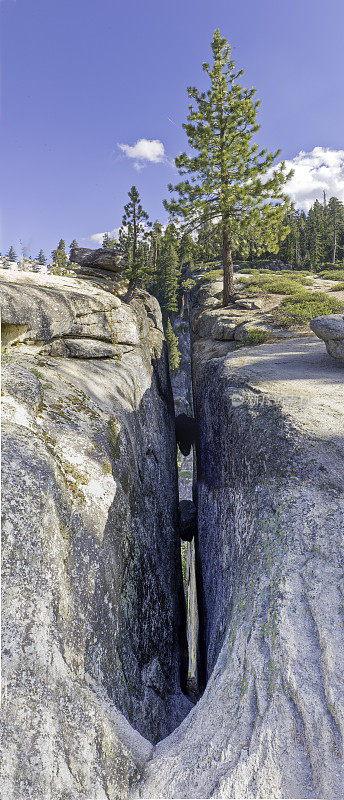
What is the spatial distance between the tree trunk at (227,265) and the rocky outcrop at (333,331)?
41.8 feet

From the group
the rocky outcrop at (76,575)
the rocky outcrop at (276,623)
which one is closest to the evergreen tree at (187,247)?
the rocky outcrop at (76,575)

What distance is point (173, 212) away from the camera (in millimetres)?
19938

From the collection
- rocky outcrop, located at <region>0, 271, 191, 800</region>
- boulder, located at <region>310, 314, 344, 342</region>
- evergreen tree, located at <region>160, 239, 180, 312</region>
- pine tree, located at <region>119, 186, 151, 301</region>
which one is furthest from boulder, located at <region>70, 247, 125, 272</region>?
evergreen tree, located at <region>160, 239, 180, 312</region>

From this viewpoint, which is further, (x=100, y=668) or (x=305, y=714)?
(x=100, y=668)

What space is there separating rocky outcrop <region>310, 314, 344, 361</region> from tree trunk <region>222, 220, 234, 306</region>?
41.8 ft

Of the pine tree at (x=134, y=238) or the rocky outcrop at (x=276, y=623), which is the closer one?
the rocky outcrop at (x=276, y=623)

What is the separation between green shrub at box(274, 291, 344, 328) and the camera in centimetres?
1678

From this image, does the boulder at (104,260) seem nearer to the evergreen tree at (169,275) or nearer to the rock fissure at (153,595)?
the rock fissure at (153,595)

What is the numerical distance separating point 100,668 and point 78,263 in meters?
29.8

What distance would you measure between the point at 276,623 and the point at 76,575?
3156 millimetres

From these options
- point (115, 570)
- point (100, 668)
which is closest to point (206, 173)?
point (115, 570)

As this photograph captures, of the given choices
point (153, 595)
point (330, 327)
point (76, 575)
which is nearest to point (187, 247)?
point (330, 327)

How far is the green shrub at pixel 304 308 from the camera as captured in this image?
55.1 feet

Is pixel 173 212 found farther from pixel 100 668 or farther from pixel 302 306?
pixel 100 668
